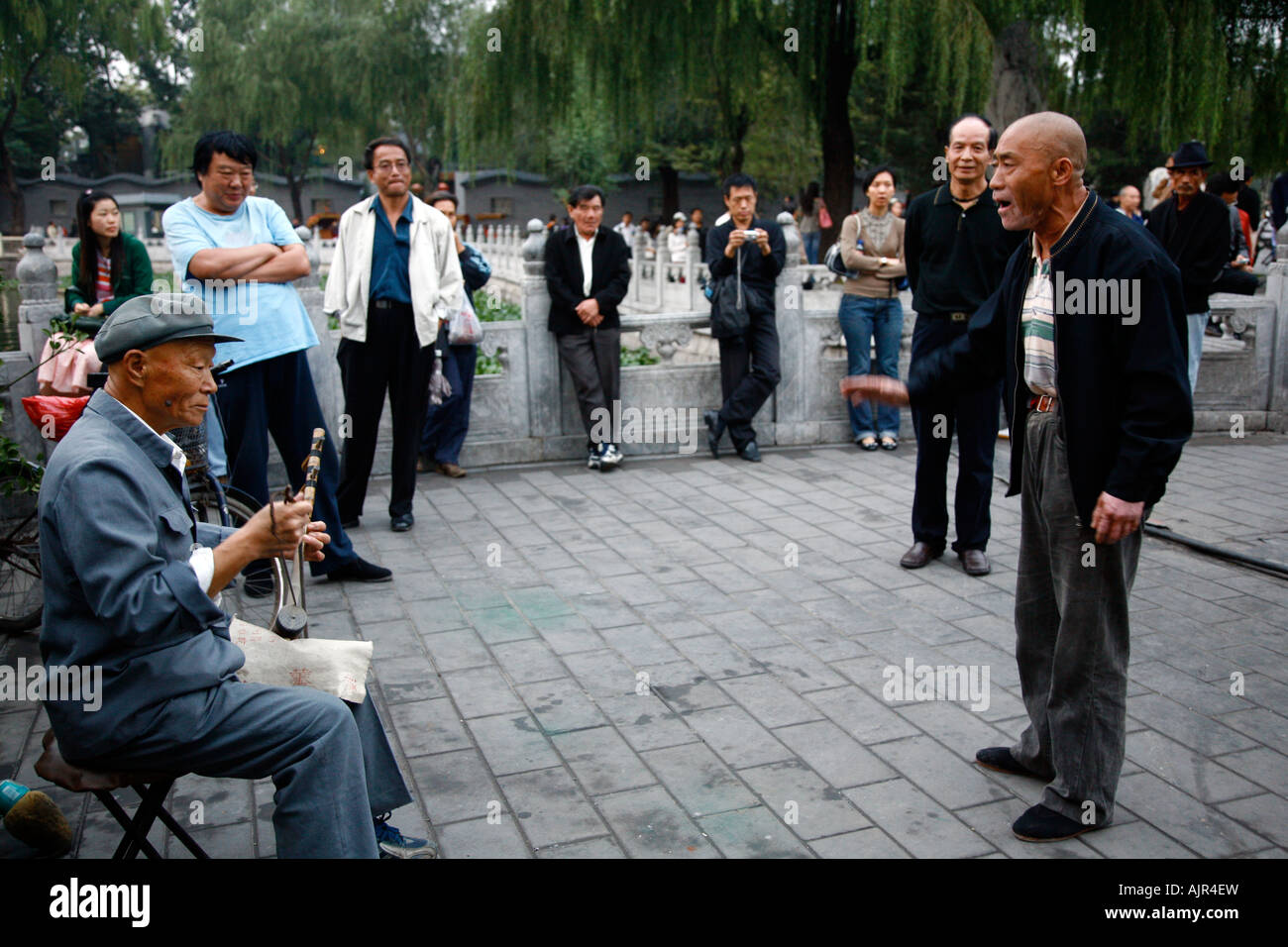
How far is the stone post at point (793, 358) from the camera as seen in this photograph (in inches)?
326

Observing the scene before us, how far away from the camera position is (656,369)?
8.10 m

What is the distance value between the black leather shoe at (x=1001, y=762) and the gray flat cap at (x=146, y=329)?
254 cm

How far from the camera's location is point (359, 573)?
5.44m

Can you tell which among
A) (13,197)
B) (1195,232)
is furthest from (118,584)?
(13,197)

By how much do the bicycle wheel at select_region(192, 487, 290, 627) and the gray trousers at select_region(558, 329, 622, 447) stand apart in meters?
2.85

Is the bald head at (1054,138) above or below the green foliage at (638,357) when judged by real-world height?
above

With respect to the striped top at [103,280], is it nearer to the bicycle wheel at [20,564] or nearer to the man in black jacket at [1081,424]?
the bicycle wheel at [20,564]

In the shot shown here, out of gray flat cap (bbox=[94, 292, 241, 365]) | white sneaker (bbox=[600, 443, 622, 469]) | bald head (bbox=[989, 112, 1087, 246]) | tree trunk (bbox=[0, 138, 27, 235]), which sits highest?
tree trunk (bbox=[0, 138, 27, 235])

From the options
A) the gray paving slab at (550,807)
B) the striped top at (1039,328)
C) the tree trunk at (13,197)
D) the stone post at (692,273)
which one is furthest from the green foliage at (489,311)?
the tree trunk at (13,197)

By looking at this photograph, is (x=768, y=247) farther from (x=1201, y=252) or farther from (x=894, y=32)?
(x=894, y=32)

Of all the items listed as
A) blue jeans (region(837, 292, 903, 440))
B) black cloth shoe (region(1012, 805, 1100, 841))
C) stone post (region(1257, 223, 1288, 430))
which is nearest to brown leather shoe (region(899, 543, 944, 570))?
black cloth shoe (region(1012, 805, 1100, 841))

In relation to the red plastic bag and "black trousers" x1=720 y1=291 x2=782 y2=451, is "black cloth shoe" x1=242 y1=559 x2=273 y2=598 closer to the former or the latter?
the red plastic bag

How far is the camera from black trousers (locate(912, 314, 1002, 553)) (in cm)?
545

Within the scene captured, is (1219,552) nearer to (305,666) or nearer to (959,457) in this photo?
(959,457)
